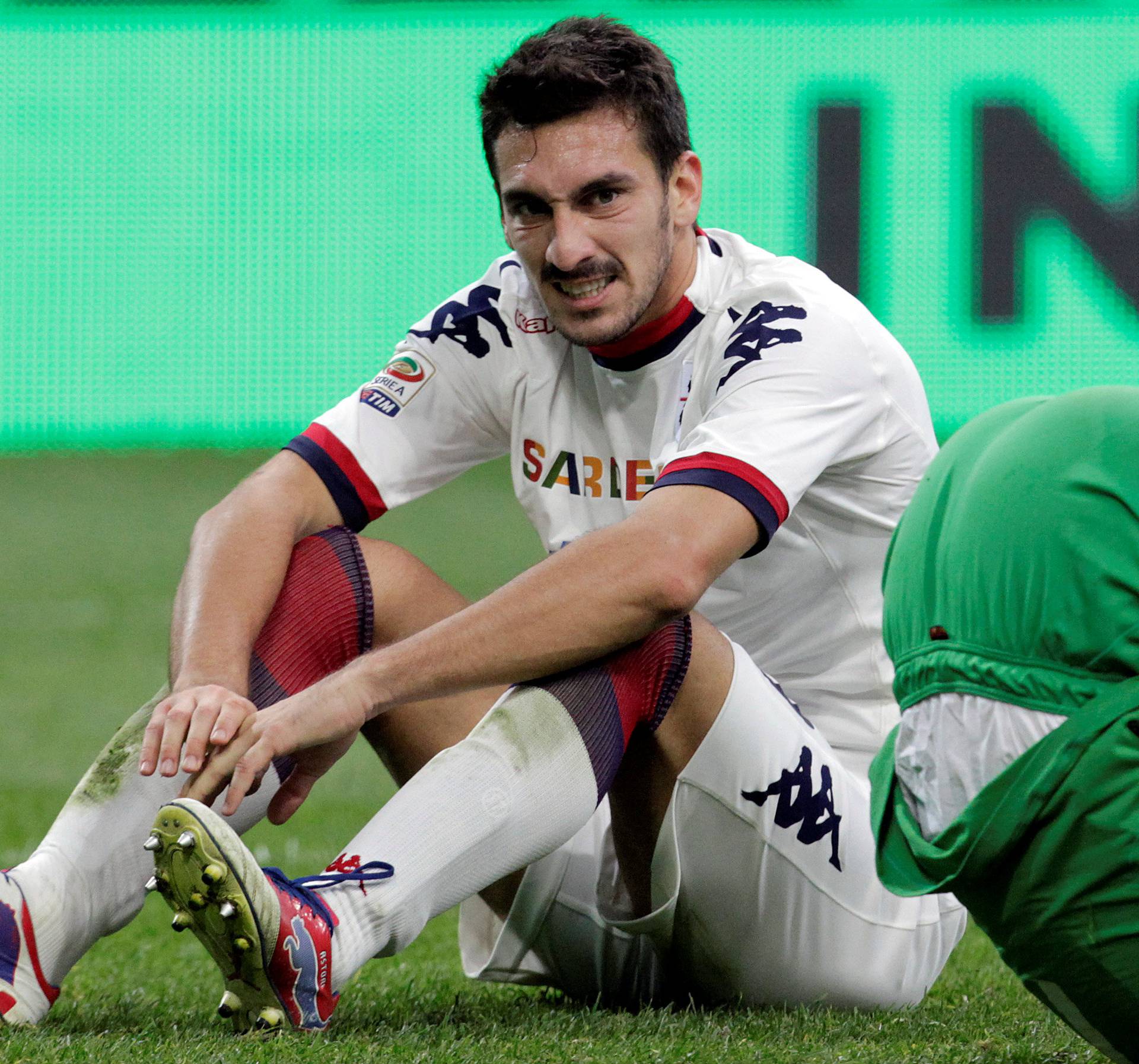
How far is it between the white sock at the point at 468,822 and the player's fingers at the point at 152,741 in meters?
0.22

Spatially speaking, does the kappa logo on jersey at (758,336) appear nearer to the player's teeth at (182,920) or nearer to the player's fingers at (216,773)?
the player's fingers at (216,773)

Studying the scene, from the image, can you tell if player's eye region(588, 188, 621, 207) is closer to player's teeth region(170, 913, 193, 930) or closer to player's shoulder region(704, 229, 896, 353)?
player's shoulder region(704, 229, 896, 353)

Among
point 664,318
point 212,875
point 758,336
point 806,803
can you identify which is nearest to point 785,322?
point 758,336

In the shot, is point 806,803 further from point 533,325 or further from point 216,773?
point 533,325

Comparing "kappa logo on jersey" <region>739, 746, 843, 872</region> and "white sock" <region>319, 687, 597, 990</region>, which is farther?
"kappa logo on jersey" <region>739, 746, 843, 872</region>

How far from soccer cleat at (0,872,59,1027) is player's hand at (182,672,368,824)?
0.18 m

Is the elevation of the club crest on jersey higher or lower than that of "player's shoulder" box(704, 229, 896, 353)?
lower

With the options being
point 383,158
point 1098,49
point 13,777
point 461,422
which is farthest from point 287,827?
point 1098,49

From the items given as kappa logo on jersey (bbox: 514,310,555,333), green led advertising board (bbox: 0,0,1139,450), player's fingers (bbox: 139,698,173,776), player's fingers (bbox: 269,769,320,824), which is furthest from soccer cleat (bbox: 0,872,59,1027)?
green led advertising board (bbox: 0,0,1139,450)

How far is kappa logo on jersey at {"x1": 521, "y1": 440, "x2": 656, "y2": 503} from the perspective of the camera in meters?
1.98

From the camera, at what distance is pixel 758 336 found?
183 centimetres

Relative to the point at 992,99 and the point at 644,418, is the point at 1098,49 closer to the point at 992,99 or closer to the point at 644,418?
the point at 992,99

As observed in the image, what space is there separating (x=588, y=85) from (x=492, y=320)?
0.34 m

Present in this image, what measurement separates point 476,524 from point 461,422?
4.41m
